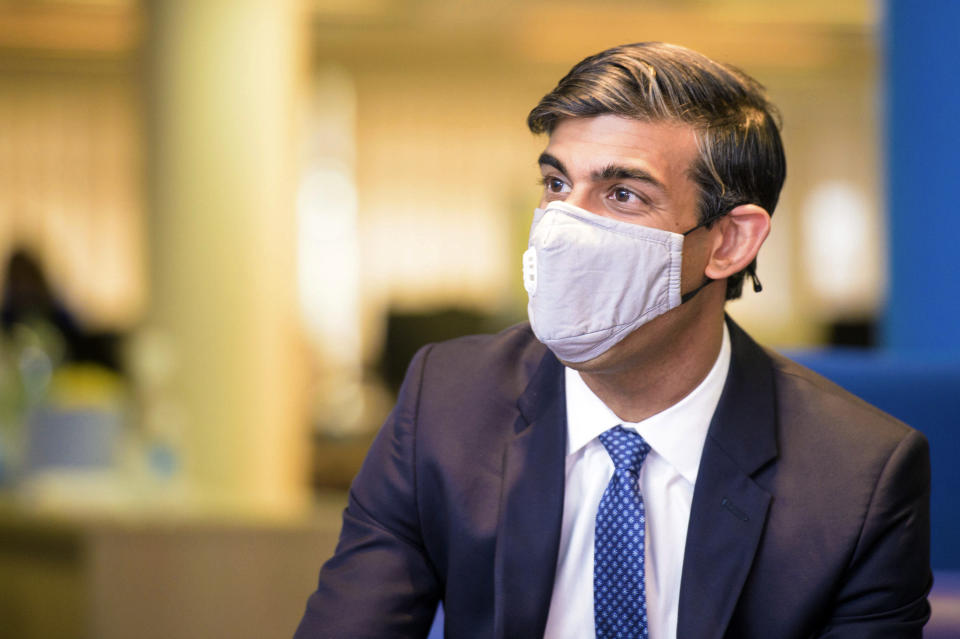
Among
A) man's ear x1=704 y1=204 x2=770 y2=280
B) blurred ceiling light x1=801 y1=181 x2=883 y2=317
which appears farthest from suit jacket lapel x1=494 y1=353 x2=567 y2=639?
blurred ceiling light x1=801 y1=181 x2=883 y2=317

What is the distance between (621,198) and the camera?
54.5 inches

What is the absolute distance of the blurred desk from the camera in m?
2.56

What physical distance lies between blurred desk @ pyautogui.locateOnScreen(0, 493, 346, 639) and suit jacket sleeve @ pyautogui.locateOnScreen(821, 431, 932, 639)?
1439 millimetres

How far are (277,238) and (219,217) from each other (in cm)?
27

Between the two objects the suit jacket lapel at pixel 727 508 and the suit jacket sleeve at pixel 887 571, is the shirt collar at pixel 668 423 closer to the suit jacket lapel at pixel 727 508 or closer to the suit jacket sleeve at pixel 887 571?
the suit jacket lapel at pixel 727 508

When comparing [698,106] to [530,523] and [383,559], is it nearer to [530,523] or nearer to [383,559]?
[530,523]

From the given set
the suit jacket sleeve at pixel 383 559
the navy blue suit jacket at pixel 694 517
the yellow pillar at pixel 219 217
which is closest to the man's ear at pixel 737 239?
the navy blue suit jacket at pixel 694 517

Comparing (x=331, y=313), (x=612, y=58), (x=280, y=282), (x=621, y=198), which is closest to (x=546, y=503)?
(x=621, y=198)

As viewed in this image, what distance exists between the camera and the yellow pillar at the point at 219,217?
4.68 m

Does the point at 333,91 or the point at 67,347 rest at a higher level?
the point at 333,91

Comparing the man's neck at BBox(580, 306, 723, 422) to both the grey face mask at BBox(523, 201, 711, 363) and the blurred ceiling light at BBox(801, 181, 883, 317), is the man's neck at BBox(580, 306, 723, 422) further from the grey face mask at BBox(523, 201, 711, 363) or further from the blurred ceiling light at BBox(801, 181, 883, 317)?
the blurred ceiling light at BBox(801, 181, 883, 317)

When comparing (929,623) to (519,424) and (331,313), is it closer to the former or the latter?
(519,424)

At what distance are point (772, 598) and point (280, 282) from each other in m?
3.73

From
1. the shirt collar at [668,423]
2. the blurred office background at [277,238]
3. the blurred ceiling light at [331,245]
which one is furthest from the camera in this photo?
the blurred ceiling light at [331,245]
